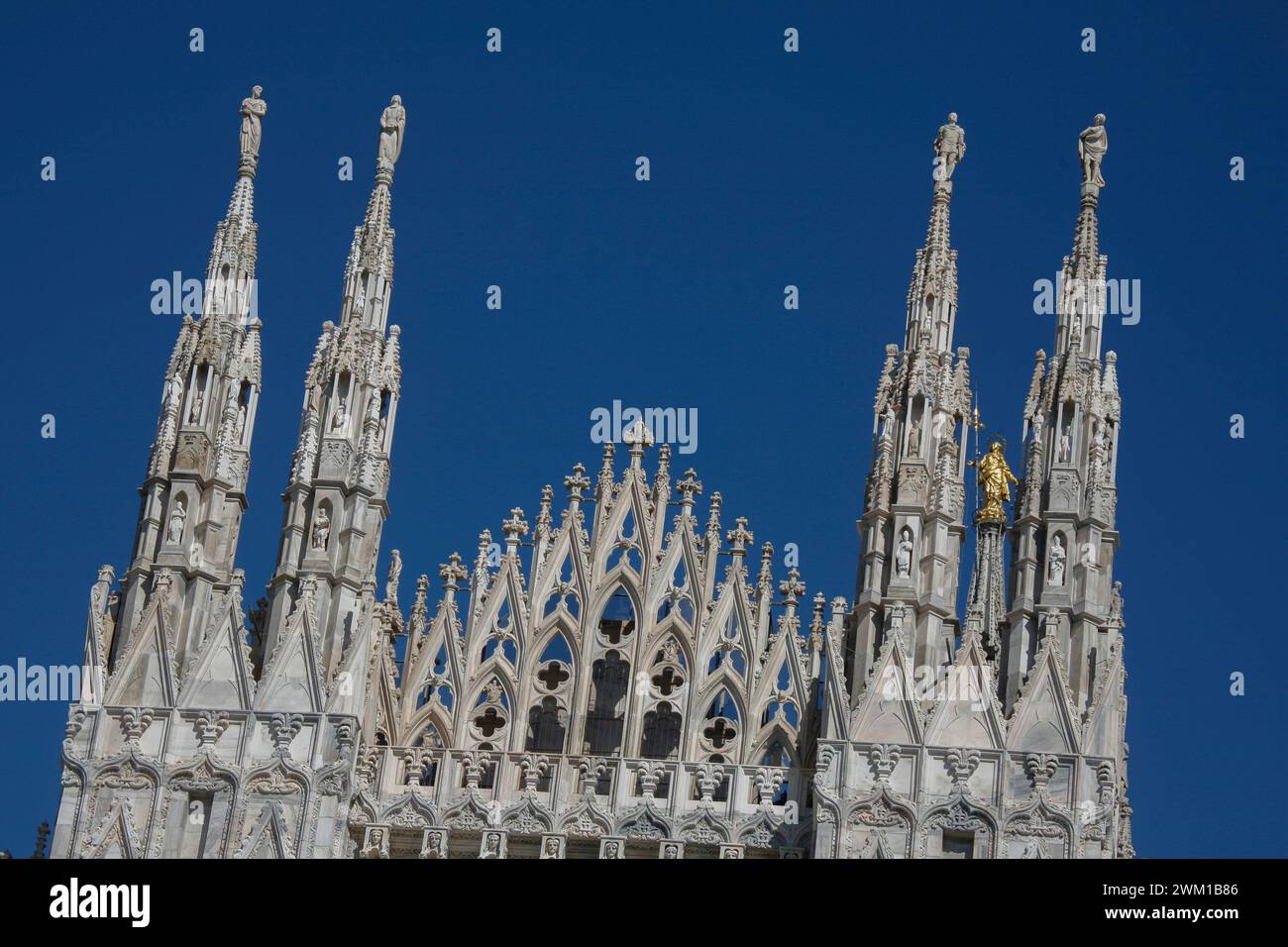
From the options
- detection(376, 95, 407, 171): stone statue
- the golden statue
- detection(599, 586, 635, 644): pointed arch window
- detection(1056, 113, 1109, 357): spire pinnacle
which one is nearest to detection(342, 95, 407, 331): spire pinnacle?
detection(376, 95, 407, 171): stone statue

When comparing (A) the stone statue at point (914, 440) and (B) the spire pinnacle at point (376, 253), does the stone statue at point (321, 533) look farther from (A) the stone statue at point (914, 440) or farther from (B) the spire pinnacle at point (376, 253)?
(A) the stone statue at point (914, 440)

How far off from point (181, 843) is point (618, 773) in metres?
4.64

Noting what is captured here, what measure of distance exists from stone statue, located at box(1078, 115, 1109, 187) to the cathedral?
68cm

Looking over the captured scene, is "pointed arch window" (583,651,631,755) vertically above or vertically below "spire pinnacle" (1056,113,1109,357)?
below

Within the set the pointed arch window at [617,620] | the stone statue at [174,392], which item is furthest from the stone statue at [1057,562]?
the stone statue at [174,392]

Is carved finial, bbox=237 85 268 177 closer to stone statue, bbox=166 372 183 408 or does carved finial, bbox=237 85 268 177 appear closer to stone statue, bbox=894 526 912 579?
stone statue, bbox=166 372 183 408

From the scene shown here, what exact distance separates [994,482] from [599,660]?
14052 mm

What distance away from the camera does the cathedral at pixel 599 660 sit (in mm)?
33938

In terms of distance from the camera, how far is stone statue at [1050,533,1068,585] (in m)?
35.0

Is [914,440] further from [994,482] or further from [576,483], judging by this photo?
[994,482]
